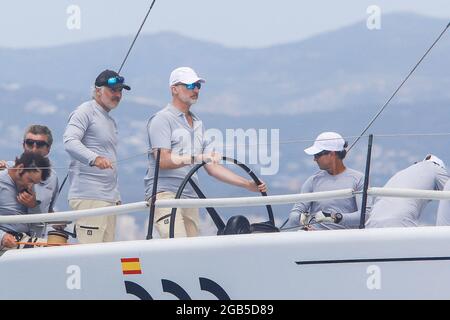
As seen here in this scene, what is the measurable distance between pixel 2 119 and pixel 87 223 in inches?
2236

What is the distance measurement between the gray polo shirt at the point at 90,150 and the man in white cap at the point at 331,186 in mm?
937

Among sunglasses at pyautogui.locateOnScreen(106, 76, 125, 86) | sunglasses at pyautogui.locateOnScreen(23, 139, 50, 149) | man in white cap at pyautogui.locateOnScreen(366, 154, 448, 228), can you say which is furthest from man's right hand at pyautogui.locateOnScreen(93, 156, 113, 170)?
man in white cap at pyautogui.locateOnScreen(366, 154, 448, 228)

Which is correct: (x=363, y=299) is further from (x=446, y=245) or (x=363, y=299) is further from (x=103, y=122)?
(x=103, y=122)

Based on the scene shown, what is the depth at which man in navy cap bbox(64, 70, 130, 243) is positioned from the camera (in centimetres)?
698

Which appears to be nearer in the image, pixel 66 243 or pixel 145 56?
pixel 66 243

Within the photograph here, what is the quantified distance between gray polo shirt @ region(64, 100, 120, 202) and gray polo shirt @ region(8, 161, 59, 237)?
4.0 inches

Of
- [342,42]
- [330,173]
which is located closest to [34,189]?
[330,173]

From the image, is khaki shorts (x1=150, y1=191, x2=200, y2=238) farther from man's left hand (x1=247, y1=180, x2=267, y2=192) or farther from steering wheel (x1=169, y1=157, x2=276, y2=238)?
man's left hand (x1=247, y1=180, x2=267, y2=192)

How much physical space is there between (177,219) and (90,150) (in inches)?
21.0

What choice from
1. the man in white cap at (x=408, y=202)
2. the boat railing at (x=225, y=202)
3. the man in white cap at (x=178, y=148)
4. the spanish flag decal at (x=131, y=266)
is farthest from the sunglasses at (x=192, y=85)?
the man in white cap at (x=408, y=202)

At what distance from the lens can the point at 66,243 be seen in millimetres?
7223

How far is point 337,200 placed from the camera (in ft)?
22.3

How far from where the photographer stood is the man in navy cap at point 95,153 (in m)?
6.98

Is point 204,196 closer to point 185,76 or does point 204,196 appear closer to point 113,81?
point 185,76
